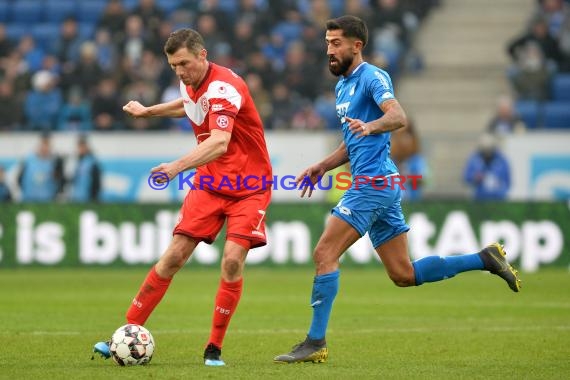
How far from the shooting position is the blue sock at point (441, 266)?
9766 mm

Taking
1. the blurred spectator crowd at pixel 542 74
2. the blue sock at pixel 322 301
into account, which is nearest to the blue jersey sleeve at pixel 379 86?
the blue sock at pixel 322 301

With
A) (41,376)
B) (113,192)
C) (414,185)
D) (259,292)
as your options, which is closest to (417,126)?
(414,185)

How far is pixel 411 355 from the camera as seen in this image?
9844mm

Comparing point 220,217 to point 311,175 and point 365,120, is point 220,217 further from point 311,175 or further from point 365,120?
point 365,120

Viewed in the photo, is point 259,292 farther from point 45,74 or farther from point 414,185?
point 45,74

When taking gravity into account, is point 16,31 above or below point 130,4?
below

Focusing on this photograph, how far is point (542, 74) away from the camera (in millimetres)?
23156

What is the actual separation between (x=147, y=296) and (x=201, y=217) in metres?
0.74

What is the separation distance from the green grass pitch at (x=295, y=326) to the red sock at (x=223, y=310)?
25 centimetres

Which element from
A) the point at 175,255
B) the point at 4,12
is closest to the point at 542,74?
the point at 4,12

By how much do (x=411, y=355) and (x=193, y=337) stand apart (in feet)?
7.72

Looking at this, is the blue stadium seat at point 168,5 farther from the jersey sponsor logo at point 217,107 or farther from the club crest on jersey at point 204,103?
the jersey sponsor logo at point 217,107

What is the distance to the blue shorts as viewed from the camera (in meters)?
9.32

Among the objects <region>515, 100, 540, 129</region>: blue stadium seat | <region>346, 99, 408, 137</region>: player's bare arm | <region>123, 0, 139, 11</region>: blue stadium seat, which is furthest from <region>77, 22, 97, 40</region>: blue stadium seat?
<region>346, 99, 408, 137</region>: player's bare arm
